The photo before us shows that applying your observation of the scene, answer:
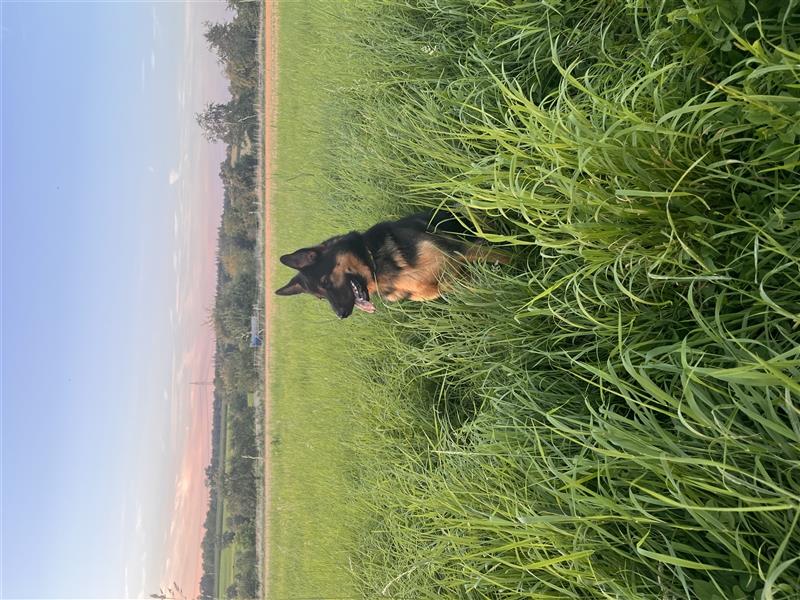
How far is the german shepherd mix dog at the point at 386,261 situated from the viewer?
1.61 meters

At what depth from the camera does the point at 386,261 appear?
66.9 inches

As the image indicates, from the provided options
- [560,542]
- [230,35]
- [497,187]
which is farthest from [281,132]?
[560,542]

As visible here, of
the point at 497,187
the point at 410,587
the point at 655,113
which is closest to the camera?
the point at 655,113

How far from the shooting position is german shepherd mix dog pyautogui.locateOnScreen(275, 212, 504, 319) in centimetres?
161

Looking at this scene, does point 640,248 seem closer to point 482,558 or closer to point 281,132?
point 482,558

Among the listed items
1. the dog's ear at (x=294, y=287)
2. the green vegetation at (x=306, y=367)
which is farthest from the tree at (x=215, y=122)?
the dog's ear at (x=294, y=287)

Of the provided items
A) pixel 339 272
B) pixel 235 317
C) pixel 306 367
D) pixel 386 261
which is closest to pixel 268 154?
pixel 235 317

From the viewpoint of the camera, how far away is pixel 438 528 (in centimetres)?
129

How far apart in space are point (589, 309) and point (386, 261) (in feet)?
2.66

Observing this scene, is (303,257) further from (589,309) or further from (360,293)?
(589,309)

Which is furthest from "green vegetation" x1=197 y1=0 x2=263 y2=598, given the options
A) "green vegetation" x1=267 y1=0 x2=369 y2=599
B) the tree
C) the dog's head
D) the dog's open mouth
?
the dog's open mouth

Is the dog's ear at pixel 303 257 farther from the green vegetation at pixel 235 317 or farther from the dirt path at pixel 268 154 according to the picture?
the green vegetation at pixel 235 317

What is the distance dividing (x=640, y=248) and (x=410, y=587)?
1185mm

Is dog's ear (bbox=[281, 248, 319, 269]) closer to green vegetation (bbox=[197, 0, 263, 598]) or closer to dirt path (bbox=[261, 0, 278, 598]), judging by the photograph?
dirt path (bbox=[261, 0, 278, 598])
